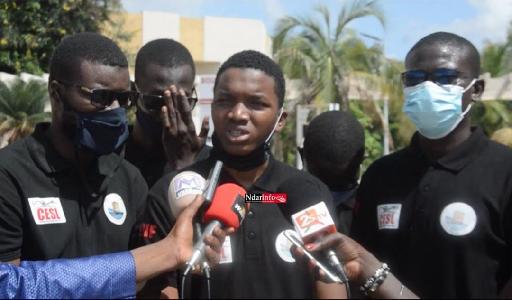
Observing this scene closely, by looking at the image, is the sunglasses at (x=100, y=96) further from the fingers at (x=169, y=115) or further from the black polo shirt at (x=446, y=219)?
the black polo shirt at (x=446, y=219)

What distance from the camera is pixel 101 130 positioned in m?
3.62

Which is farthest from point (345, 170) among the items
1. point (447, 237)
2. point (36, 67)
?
point (36, 67)

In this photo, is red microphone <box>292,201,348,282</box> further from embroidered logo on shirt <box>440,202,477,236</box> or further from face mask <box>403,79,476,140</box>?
face mask <box>403,79,476,140</box>

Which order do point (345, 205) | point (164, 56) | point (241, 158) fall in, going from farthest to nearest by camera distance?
point (164, 56) → point (345, 205) → point (241, 158)

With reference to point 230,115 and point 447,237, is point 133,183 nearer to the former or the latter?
point 230,115

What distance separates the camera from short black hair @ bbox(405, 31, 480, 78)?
3.72 m

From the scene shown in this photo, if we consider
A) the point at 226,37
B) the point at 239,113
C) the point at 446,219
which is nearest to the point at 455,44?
the point at 446,219

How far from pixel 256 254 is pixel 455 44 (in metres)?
1.67

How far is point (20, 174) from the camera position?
3324 millimetres

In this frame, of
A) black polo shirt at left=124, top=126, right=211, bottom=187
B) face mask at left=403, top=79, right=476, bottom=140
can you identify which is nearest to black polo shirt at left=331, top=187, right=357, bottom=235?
face mask at left=403, top=79, right=476, bottom=140

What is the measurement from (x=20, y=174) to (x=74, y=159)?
1.19 ft

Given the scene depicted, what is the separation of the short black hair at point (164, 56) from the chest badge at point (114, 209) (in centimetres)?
134

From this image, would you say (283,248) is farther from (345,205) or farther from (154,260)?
(345,205)

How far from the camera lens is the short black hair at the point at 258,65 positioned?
3.22 metres
